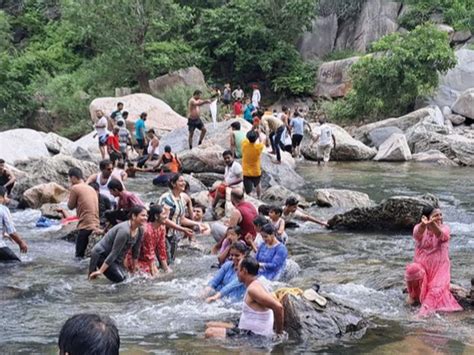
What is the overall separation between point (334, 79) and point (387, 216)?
69.3 ft

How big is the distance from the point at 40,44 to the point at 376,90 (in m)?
18.8

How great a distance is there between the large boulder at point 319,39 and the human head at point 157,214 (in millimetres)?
27914

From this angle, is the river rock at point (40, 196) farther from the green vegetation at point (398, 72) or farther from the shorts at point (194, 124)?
the green vegetation at point (398, 72)

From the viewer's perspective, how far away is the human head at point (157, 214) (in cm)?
1017

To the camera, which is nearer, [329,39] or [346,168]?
[346,168]

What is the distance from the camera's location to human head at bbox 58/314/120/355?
309 centimetres

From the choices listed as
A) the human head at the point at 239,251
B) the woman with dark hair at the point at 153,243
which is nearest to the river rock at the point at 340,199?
the woman with dark hair at the point at 153,243

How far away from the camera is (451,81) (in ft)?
105

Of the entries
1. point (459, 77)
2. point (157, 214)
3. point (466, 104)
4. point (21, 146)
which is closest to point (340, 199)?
point (157, 214)

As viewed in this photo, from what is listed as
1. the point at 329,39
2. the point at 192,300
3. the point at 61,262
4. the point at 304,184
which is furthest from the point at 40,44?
the point at 192,300

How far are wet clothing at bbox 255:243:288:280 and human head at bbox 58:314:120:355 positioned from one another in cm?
626

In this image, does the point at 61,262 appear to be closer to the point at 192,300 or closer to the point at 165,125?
the point at 192,300

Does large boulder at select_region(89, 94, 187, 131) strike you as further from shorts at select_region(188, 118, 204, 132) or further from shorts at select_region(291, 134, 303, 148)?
shorts at select_region(188, 118, 204, 132)

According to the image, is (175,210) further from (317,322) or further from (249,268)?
(317,322)
